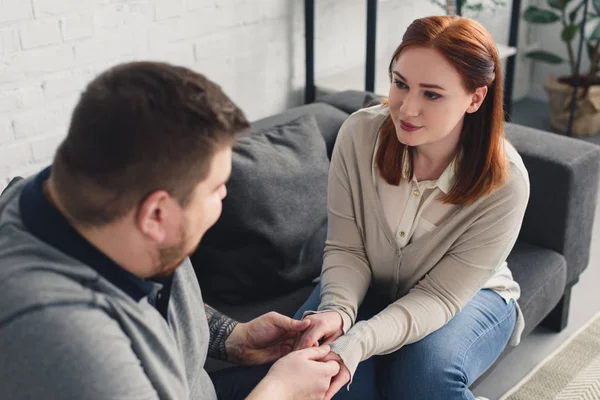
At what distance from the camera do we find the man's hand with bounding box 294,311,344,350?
1.37 m

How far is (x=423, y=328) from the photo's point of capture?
1.47 metres

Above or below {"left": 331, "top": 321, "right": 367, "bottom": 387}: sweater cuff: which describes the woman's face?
above

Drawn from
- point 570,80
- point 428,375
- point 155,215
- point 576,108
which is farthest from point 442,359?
point 570,80

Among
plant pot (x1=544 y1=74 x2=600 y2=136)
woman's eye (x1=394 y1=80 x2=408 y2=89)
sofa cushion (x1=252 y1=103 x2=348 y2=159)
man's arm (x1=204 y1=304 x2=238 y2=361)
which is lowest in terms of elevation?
plant pot (x1=544 y1=74 x2=600 y2=136)

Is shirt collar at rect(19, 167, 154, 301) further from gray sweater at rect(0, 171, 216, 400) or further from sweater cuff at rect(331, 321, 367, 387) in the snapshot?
sweater cuff at rect(331, 321, 367, 387)

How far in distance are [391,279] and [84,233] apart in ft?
2.91

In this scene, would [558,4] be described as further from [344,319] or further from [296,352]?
[296,352]

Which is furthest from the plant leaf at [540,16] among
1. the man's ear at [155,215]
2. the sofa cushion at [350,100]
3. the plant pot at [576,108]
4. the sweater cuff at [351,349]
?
the man's ear at [155,215]

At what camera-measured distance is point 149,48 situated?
7.46ft

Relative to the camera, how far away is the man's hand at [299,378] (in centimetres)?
116

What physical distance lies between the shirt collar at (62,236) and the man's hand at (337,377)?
0.53m

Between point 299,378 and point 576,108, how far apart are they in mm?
2657

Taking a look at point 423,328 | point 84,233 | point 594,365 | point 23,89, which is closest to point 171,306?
point 84,233

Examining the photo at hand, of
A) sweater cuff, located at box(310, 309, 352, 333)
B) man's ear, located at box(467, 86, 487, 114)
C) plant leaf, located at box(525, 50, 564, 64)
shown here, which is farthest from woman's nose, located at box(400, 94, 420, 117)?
plant leaf, located at box(525, 50, 564, 64)
